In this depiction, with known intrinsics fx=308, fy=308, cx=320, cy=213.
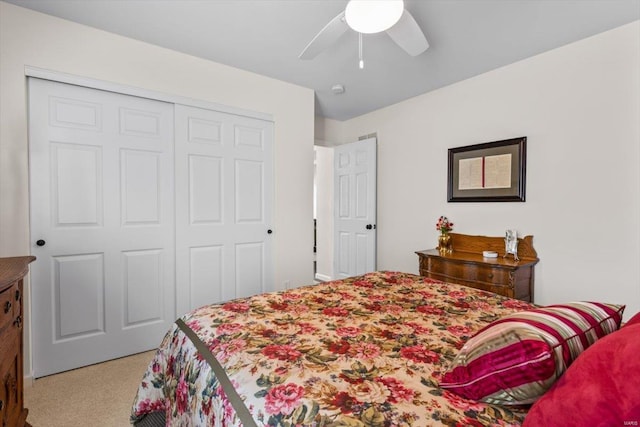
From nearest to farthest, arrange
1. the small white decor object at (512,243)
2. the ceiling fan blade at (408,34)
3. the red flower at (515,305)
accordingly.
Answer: the red flower at (515,305) → the ceiling fan blade at (408,34) → the small white decor object at (512,243)

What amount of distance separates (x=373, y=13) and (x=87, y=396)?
282 centimetres

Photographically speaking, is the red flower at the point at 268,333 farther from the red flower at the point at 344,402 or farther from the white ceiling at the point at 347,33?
the white ceiling at the point at 347,33

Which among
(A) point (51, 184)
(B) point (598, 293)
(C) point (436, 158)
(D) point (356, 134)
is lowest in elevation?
(B) point (598, 293)

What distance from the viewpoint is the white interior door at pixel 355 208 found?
3980mm

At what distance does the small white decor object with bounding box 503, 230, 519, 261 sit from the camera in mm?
2688

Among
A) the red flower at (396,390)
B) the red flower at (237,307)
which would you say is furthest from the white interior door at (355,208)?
the red flower at (396,390)

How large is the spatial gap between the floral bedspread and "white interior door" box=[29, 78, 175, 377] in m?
1.25

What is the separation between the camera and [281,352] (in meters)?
1.03

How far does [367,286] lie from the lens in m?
1.91

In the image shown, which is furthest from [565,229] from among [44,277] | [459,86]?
[44,277]

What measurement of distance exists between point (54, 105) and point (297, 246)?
7.79 ft

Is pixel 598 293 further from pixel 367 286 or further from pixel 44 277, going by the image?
pixel 44 277

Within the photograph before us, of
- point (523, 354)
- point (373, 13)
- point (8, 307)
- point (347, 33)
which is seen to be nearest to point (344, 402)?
point (523, 354)

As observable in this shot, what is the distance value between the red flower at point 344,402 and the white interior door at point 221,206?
2358 millimetres
